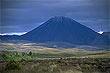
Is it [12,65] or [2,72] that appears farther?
[12,65]

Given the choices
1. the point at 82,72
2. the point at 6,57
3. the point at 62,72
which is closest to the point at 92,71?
the point at 82,72

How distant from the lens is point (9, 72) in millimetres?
21000

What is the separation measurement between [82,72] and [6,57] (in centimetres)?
2983

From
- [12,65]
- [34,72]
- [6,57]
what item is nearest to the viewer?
[34,72]

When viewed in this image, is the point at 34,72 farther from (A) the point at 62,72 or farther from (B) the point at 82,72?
(B) the point at 82,72

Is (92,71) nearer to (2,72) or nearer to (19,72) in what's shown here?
(19,72)

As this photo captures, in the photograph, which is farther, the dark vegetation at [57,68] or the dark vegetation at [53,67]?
the dark vegetation at [53,67]

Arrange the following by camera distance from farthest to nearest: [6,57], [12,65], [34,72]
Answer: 1. [6,57]
2. [12,65]
3. [34,72]

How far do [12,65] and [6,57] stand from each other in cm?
2564

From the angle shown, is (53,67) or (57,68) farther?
(53,67)

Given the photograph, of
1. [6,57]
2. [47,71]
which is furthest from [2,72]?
[6,57]

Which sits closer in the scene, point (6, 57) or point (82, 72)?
point (82, 72)

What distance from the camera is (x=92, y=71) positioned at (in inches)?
867

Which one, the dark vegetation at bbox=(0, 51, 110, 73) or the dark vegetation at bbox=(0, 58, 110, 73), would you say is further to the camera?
the dark vegetation at bbox=(0, 51, 110, 73)
